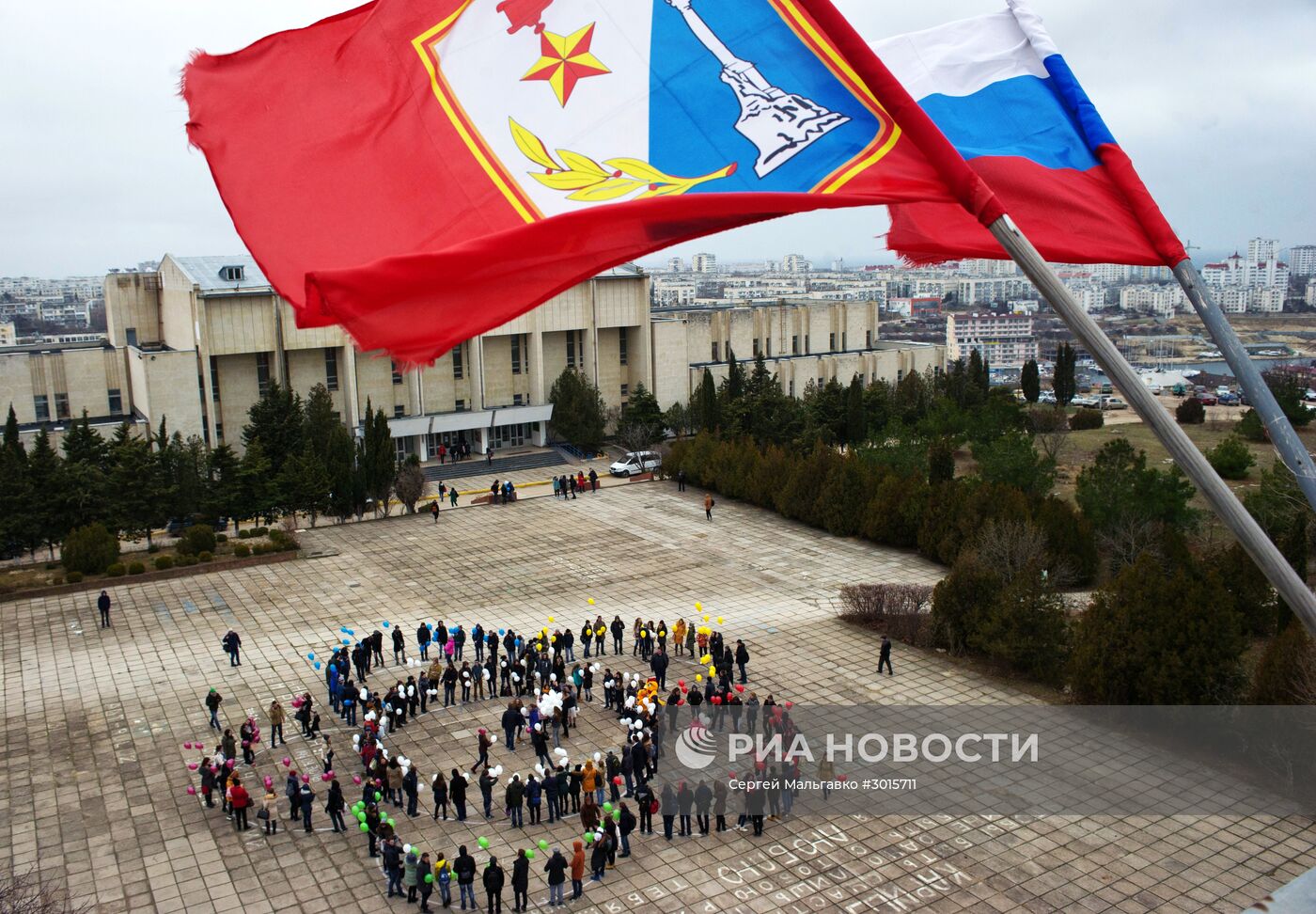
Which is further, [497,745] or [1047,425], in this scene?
[1047,425]

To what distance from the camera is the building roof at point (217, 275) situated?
144 ft

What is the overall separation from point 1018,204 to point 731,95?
80.8 inches

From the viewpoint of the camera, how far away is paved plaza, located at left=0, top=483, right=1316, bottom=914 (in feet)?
47.6

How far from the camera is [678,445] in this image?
42.0 m

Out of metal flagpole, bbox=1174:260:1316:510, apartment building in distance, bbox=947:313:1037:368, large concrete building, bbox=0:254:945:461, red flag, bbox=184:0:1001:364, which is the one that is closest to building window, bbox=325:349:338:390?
large concrete building, bbox=0:254:945:461

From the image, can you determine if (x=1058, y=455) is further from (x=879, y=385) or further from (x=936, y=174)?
(x=936, y=174)

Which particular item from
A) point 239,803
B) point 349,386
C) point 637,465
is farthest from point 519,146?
point 349,386

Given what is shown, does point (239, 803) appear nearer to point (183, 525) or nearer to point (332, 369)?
point (183, 525)

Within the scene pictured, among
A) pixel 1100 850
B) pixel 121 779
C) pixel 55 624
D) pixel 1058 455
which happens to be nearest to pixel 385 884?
pixel 121 779

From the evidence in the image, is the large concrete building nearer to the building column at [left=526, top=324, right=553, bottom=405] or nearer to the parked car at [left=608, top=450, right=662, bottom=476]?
the building column at [left=526, top=324, right=553, bottom=405]

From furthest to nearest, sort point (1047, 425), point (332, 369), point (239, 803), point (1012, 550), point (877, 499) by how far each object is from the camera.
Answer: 1. point (1047, 425)
2. point (332, 369)
3. point (877, 499)
4. point (1012, 550)
5. point (239, 803)

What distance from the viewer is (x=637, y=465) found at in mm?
44438

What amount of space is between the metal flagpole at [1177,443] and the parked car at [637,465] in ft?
124

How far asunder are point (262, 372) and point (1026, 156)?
43121 mm
